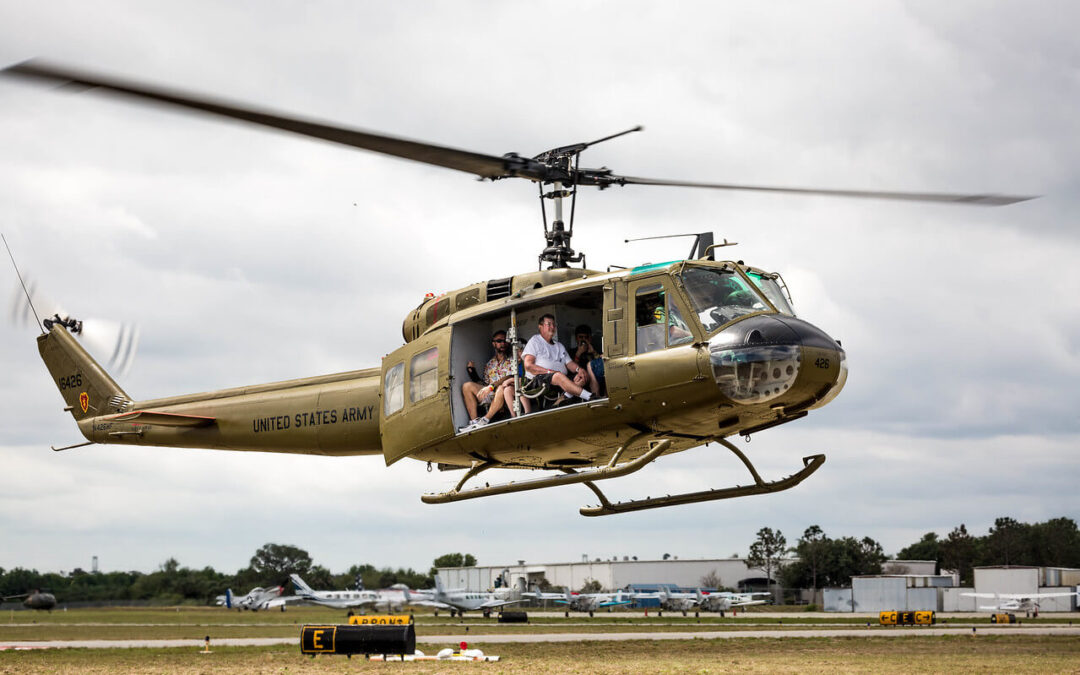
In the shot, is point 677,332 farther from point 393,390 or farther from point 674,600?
point 674,600

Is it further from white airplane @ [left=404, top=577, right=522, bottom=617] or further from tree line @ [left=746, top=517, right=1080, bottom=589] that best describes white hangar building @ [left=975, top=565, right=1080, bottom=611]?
white airplane @ [left=404, top=577, right=522, bottom=617]

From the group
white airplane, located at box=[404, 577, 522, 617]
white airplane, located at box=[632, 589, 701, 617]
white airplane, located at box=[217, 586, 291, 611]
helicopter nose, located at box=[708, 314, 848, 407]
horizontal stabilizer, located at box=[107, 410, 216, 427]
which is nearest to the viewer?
helicopter nose, located at box=[708, 314, 848, 407]

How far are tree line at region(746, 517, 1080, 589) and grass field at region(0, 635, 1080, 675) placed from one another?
6982 centimetres

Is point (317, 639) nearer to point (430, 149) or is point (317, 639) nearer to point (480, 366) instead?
point (480, 366)

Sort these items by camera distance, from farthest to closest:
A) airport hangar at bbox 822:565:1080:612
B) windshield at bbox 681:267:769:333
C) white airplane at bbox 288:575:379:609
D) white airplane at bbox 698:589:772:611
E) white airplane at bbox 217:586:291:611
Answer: airport hangar at bbox 822:565:1080:612
white airplane at bbox 217:586:291:611
white airplane at bbox 698:589:772:611
white airplane at bbox 288:575:379:609
windshield at bbox 681:267:769:333

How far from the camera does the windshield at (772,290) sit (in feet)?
47.1

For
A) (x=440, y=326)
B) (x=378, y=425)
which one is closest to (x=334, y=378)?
(x=378, y=425)

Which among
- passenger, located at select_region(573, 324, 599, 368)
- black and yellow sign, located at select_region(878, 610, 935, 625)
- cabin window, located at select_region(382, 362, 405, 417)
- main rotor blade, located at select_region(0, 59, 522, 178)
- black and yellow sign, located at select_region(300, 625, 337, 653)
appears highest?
main rotor blade, located at select_region(0, 59, 522, 178)

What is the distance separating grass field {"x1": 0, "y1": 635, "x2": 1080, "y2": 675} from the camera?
847 inches

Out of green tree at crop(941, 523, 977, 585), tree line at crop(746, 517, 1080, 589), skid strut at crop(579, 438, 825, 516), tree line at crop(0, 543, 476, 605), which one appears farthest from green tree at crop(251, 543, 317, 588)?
skid strut at crop(579, 438, 825, 516)

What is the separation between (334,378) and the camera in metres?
19.6

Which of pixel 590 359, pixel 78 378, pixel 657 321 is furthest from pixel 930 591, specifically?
pixel 657 321

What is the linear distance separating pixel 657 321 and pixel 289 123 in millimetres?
5429

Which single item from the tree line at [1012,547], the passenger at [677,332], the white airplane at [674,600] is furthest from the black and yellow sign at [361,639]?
the tree line at [1012,547]
